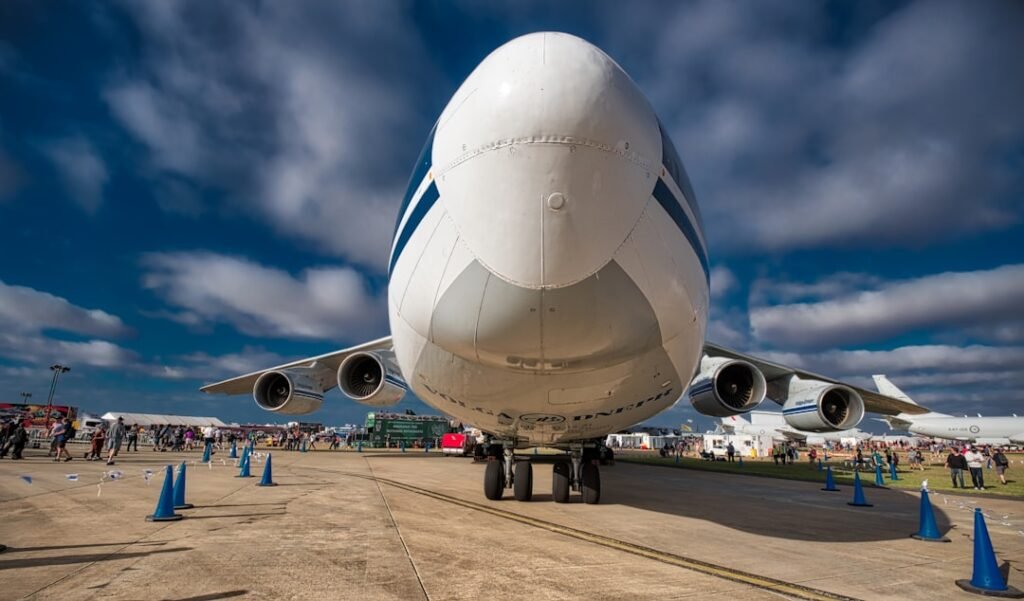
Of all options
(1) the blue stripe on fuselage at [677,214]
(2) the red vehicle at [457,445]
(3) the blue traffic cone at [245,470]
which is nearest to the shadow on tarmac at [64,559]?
(1) the blue stripe on fuselage at [677,214]

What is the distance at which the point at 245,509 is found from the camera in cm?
775

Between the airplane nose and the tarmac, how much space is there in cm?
257

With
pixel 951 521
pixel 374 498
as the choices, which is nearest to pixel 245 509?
pixel 374 498

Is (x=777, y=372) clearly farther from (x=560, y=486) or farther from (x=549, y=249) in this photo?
(x=549, y=249)

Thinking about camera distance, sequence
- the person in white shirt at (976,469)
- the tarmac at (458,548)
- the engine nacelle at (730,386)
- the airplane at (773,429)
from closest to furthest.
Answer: the tarmac at (458,548), the engine nacelle at (730,386), the person in white shirt at (976,469), the airplane at (773,429)

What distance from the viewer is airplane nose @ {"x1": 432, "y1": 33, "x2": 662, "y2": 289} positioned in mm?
3801

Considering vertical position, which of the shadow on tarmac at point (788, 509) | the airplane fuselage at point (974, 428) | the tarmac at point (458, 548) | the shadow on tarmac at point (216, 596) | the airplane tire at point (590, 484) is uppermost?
the airplane fuselage at point (974, 428)

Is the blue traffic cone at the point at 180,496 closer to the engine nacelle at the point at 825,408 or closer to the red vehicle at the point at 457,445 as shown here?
the engine nacelle at the point at 825,408

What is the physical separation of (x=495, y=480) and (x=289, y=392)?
750cm

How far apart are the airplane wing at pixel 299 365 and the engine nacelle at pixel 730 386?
7.09 metres

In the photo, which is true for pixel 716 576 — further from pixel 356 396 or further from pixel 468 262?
pixel 356 396

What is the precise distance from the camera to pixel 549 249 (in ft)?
12.9

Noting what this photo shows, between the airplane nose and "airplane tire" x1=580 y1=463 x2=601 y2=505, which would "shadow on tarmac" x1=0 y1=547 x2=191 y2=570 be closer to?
the airplane nose

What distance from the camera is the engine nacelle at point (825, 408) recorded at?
978cm
